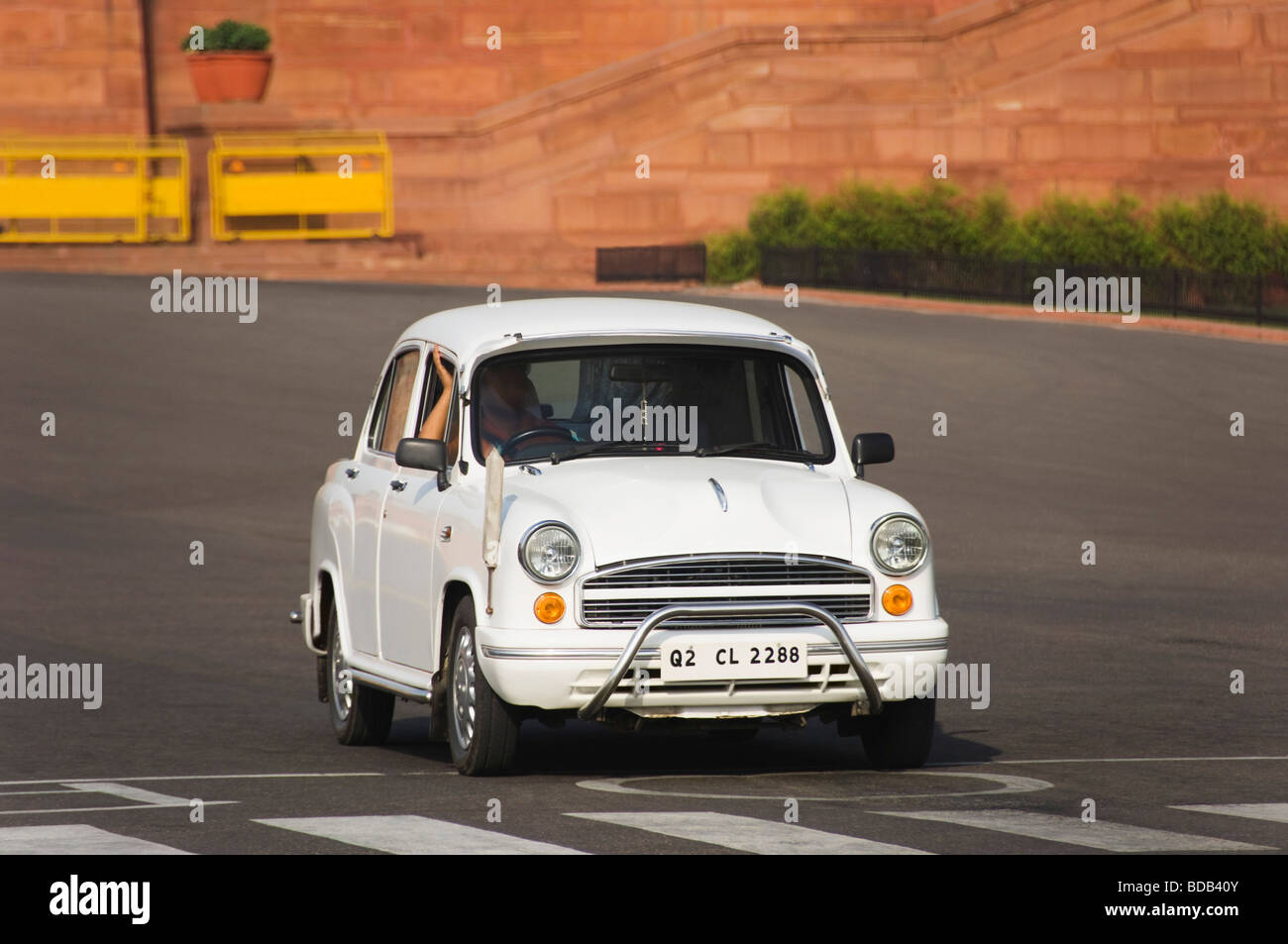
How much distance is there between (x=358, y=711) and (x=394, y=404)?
150 cm

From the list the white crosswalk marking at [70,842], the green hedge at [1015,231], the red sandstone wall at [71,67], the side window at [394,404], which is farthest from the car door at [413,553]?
the red sandstone wall at [71,67]

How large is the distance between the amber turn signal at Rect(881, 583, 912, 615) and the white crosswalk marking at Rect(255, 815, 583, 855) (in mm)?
2245

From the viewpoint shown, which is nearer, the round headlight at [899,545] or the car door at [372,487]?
the round headlight at [899,545]

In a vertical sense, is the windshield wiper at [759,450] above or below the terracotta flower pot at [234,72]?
below

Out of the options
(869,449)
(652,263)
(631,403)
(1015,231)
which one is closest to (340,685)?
(631,403)

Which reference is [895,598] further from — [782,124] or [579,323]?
[782,124]

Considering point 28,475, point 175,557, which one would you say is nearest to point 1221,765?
point 175,557

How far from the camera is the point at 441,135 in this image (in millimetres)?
40281

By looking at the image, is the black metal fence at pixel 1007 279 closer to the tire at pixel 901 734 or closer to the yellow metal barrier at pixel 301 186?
the yellow metal barrier at pixel 301 186

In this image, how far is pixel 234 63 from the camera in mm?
40188

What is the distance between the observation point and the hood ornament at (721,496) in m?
10.1

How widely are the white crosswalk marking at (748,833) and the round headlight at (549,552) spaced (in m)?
1.18

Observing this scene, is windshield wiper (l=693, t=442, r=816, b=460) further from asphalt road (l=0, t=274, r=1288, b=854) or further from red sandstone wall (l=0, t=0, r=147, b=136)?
red sandstone wall (l=0, t=0, r=147, b=136)

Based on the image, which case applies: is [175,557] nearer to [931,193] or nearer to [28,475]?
[28,475]
